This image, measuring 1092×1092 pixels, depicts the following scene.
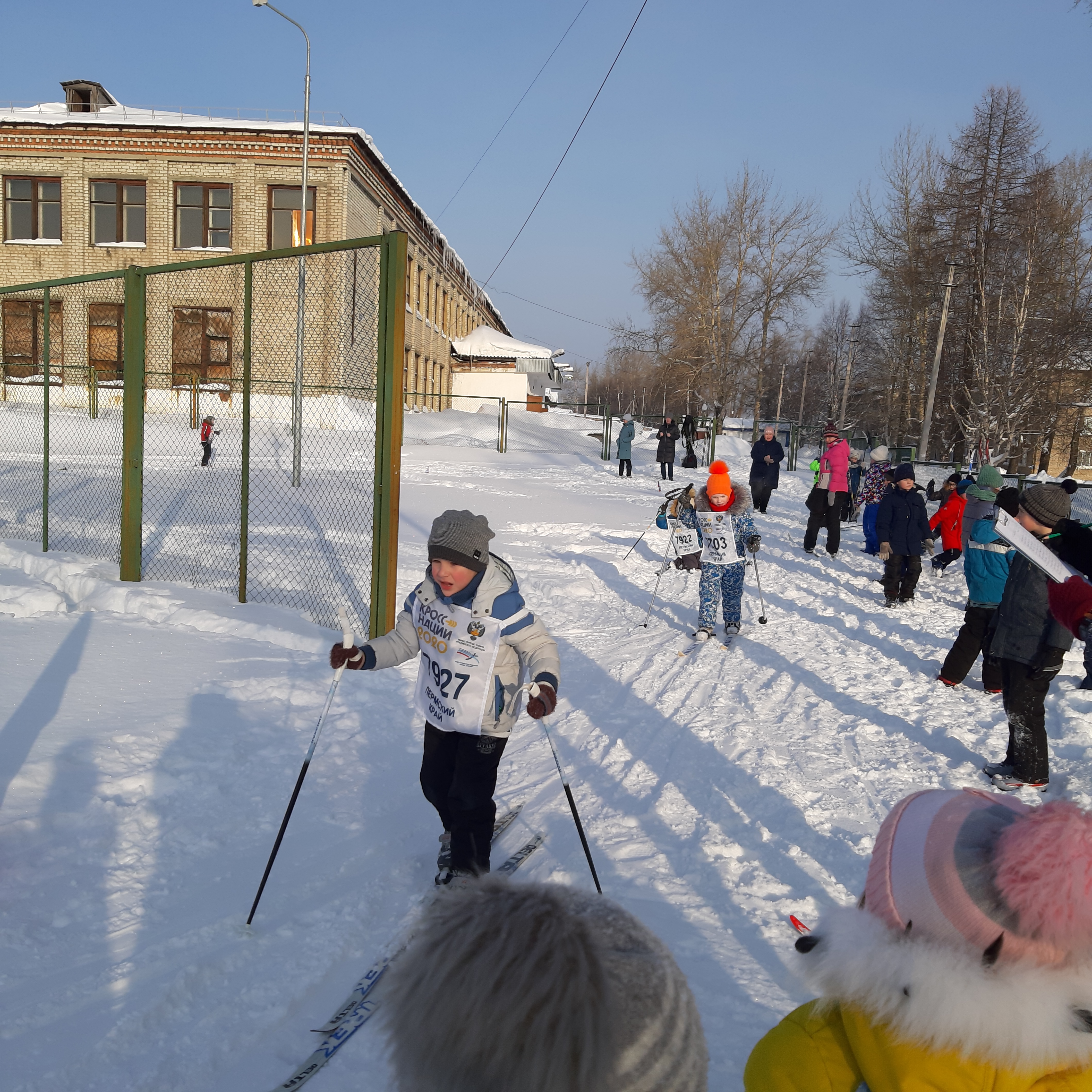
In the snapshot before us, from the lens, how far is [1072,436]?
1007 inches

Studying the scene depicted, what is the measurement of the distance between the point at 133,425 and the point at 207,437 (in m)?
6.41

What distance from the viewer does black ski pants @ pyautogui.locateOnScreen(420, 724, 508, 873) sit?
3438 mm

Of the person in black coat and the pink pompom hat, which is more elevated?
the pink pompom hat

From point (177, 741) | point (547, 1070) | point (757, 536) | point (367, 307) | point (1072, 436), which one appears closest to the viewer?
point (547, 1070)

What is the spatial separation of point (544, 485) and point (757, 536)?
10.6 m

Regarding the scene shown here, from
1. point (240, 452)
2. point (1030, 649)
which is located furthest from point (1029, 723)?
point (240, 452)

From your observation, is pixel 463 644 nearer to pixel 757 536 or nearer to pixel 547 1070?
pixel 547 1070

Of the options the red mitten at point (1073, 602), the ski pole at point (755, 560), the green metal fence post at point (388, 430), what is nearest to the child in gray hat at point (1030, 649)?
the red mitten at point (1073, 602)

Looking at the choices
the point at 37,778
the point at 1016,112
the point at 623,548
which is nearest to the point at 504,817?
the point at 37,778

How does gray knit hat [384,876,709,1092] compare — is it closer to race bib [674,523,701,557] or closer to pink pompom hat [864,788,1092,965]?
pink pompom hat [864,788,1092,965]

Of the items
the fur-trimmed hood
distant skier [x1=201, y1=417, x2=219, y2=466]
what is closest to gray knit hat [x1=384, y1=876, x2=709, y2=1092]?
the fur-trimmed hood

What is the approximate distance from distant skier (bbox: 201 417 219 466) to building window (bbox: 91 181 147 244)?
19.7 metres

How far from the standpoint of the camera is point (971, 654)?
23.3 feet

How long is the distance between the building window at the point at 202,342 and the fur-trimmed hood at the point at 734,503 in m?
16.7
